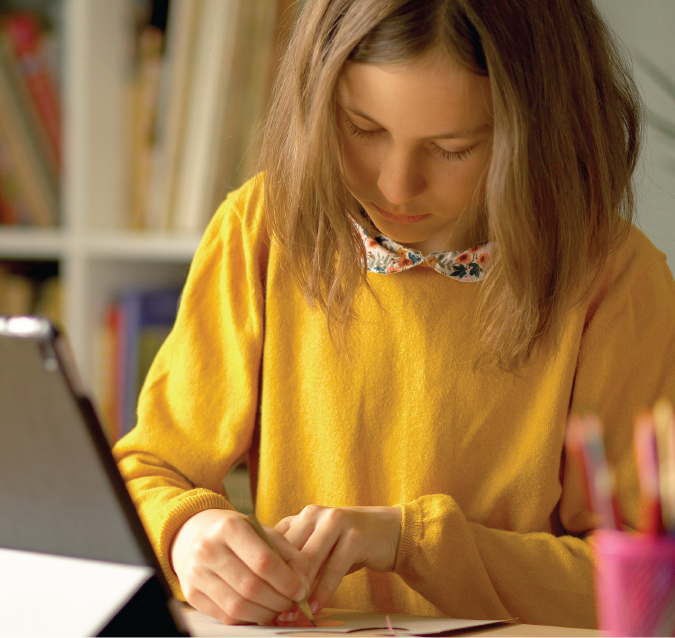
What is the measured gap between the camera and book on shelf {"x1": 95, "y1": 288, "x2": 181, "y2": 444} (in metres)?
1.30

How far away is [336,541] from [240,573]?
86 millimetres

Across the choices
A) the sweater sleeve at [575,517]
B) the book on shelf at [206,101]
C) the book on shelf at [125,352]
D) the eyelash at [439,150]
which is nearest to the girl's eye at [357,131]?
the eyelash at [439,150]

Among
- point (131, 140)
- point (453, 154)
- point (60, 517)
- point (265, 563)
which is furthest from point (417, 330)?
point (131, 140)

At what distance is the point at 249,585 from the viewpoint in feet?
1.75

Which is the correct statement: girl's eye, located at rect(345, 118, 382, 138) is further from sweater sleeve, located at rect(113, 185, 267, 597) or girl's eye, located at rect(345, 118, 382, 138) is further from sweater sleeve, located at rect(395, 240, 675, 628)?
sweater sleeve, located at rect(395, 240, 675, 628)

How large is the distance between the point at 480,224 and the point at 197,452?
39 centimetres

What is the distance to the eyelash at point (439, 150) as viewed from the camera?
0.64m

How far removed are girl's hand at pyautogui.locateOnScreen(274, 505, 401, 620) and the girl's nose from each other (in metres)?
0.27

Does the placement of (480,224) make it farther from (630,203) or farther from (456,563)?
(456,563)

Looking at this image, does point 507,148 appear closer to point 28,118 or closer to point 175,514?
point 175,514

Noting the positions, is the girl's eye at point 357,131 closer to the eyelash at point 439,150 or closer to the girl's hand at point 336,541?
the eyelash at point 439,150

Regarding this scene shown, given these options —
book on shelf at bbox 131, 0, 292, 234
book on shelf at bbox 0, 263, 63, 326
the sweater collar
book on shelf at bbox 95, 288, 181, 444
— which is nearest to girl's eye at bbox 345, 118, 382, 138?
the sweater collar

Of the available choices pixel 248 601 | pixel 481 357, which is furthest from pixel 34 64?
pixel 248 601

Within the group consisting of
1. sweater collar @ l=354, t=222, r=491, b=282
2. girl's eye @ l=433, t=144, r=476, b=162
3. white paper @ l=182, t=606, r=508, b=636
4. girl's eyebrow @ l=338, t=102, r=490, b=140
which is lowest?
white paper @ l=182, t=606, r=508, b=636
